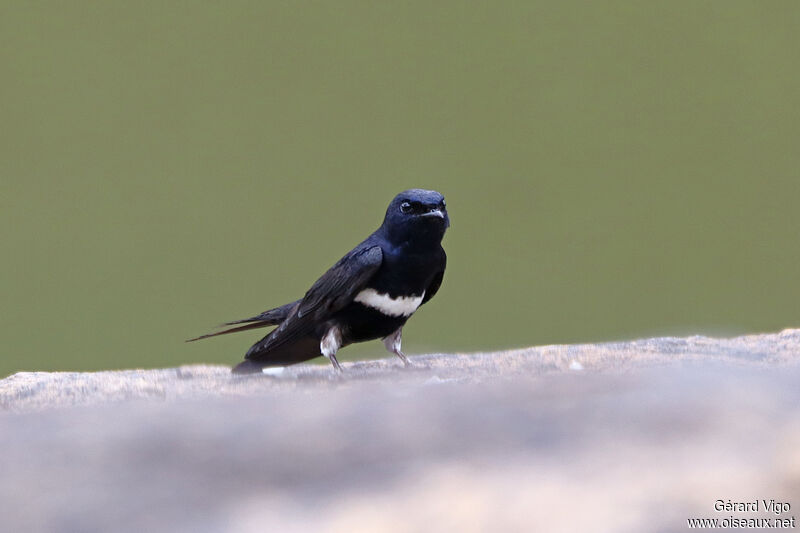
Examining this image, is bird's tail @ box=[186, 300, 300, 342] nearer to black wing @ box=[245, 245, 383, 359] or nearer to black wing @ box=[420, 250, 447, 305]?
black wing @ box=[245, 245, 383, 359]

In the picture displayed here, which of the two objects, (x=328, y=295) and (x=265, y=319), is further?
(x=265, y=319)

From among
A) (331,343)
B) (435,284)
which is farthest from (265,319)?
(435,284)

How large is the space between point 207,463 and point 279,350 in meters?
2.44

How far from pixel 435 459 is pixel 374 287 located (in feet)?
7.58

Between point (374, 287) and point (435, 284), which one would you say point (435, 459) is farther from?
point (435, 284)

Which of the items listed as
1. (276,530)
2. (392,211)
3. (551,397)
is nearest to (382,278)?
(392,211)

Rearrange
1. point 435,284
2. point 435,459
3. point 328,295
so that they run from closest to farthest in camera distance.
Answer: point 435,459 < point 328,295 < point 435,284

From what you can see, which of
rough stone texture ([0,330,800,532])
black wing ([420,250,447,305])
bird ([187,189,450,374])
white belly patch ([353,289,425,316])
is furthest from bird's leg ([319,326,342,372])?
rough stone texture ([0,330,800,532])

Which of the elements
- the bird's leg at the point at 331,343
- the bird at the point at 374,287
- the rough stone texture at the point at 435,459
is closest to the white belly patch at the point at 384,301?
the bird at the point at 374,287

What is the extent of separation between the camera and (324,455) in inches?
128

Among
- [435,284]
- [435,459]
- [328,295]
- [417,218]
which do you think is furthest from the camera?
[435,284]

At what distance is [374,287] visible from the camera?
543 centimetres

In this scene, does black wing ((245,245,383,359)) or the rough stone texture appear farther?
black wing ((245,245,383,359))

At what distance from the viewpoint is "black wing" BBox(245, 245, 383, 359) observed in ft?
17.7
